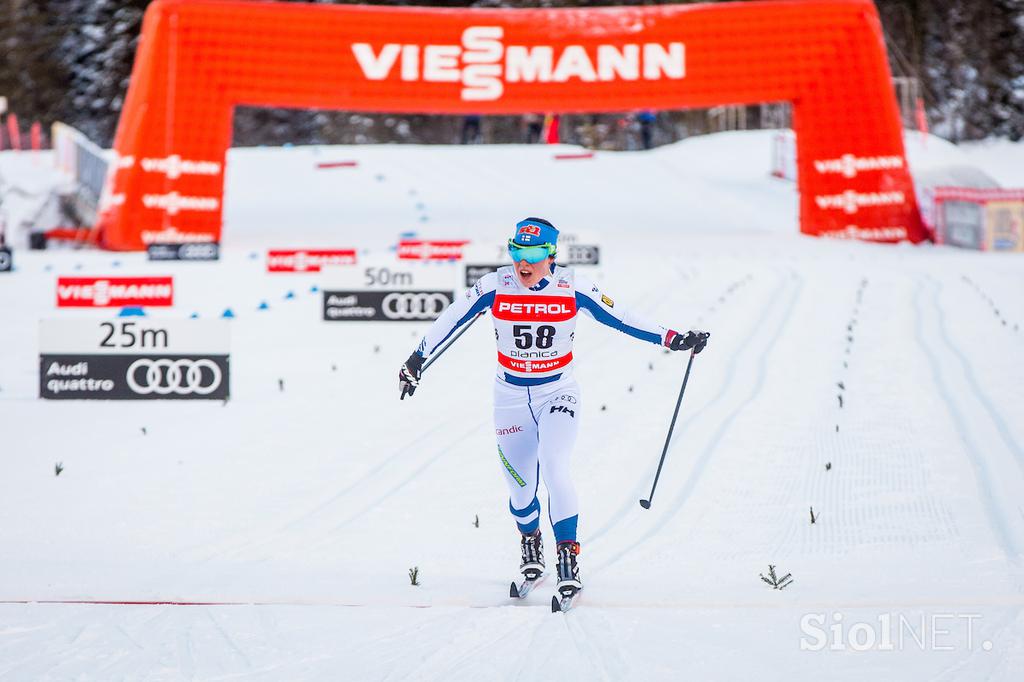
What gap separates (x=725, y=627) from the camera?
5.53 meters

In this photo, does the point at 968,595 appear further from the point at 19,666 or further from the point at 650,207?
the point at 650,207

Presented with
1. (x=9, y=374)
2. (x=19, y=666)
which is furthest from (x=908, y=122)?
(x=19, y=666)

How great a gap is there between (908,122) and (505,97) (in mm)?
19411

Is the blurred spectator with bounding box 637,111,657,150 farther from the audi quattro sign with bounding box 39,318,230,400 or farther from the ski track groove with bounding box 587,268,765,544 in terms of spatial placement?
the ski track groove with bounding box 587,268,765,544

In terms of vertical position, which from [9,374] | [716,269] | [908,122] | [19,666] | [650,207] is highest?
[908,122]

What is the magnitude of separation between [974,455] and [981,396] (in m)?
2.30

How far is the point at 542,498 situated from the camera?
8164 millimetres

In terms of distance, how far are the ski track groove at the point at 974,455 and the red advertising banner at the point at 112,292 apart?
8.79m

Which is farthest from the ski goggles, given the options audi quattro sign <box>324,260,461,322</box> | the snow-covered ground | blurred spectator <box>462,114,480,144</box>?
blurred spectator <box>462,114,480,144</box>

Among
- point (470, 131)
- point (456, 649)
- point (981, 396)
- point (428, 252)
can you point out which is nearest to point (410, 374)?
point (456, 649)

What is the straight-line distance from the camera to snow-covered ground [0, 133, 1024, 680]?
5.27 m

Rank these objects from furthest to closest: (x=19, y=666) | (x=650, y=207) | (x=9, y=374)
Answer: (x=650, y=207) < (x=9, y=374) < (x=19, y=666)

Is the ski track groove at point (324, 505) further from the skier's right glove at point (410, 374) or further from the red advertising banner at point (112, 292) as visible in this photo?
the red advertising banner at point (112, 292)

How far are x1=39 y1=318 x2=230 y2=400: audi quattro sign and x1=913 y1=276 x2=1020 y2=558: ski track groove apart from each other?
19.0 ft
